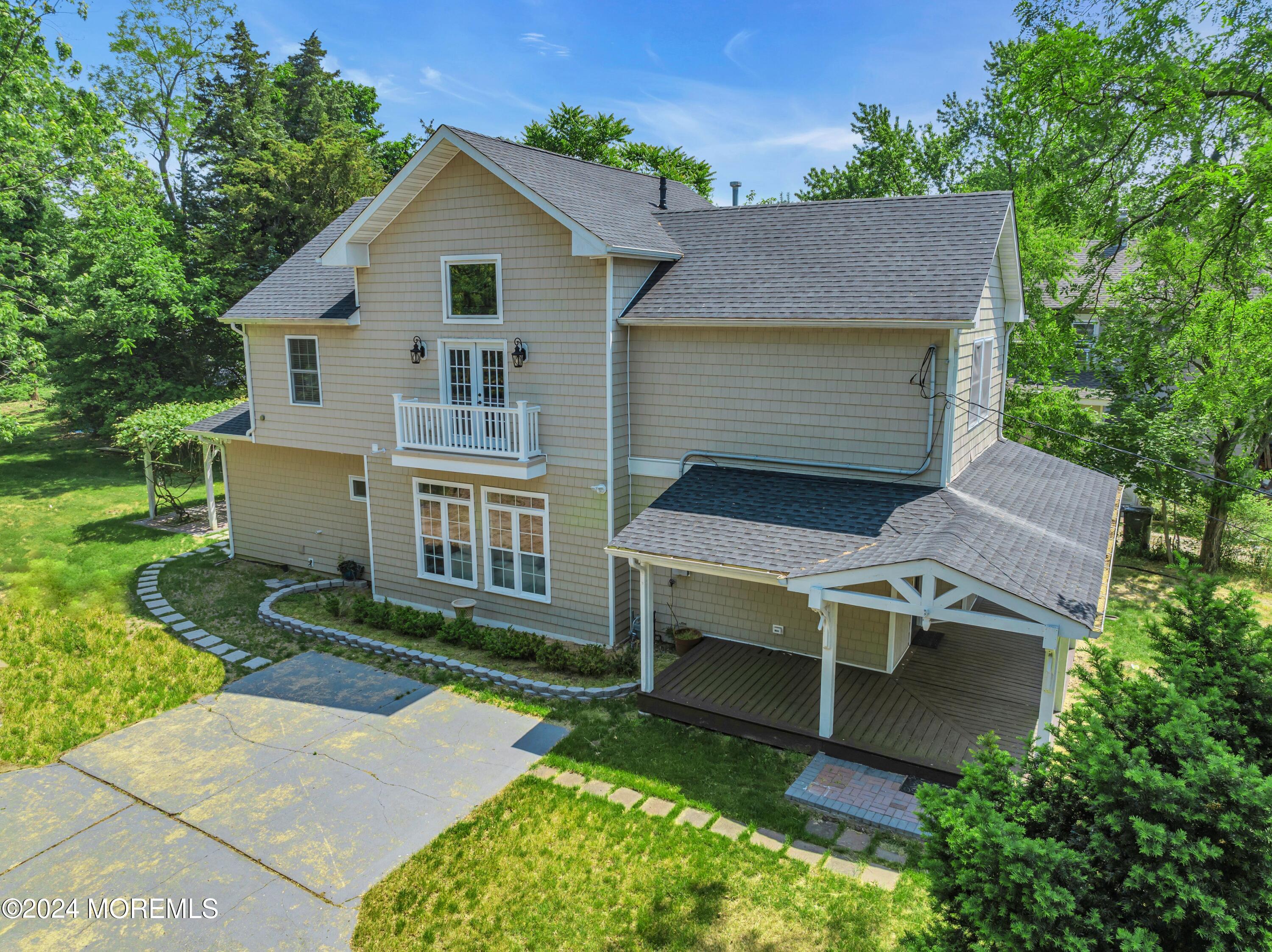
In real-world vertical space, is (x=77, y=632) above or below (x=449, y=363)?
below

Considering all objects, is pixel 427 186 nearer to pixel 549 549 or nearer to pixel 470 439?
pixel 470 439

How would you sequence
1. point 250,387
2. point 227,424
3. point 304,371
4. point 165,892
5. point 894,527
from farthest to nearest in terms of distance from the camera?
1. point 227,424
2. point 250,387
3. point 304,371
4. point 894,527
5. point 165,892

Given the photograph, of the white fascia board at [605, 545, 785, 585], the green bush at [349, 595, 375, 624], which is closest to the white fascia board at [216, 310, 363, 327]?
the green bush at [349, 595, 375, 624]

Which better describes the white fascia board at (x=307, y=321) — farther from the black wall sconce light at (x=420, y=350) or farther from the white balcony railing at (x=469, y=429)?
the white balcony railing at (x=469, y=429)

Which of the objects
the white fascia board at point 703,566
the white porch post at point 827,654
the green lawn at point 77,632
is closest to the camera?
the white porch post at point 827,654

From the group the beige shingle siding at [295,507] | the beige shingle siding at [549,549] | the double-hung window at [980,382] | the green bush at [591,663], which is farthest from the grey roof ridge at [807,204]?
the beige shingle siding at [295,507]

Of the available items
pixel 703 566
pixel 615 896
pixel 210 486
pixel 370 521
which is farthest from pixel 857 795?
pixel 210 486

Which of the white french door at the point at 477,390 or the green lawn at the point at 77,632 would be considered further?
the white french door at the point at 477,390
